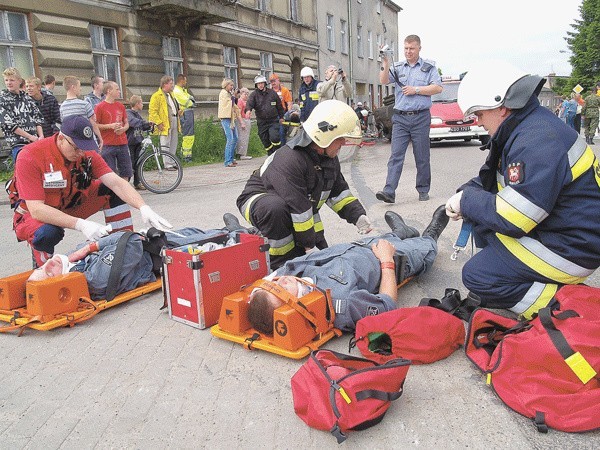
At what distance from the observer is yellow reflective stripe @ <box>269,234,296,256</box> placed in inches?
165

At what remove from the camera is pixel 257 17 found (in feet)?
72.2

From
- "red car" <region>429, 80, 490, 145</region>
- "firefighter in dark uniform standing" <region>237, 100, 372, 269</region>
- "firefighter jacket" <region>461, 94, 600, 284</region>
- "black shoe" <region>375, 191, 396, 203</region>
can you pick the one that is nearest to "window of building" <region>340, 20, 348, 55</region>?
"red car" <region>429, 80, 490, 145</region>

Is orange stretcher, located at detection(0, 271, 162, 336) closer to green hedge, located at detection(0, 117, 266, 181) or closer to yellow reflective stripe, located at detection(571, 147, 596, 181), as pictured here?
yellow reflective stripe, located at detection(571, 147, 596, 181)

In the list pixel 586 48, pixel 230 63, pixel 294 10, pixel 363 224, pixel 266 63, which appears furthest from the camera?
pixel 586 48

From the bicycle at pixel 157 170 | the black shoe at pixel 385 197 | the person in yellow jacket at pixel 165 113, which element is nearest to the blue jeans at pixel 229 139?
the person in yellow jacket at pixel 165 113

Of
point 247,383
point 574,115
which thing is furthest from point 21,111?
point 574,115

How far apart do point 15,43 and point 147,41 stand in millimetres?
4397

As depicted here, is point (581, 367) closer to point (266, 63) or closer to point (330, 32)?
point (266, 63)

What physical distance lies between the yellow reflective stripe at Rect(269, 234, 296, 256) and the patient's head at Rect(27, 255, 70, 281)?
1496 mm

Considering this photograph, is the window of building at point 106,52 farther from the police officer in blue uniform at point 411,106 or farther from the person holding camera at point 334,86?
the police officer in blue uniform at point 411,106

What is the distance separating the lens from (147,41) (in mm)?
16125

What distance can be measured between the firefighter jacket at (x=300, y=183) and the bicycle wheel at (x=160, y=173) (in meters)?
5.43

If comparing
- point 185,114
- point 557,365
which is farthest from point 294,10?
point 557,365

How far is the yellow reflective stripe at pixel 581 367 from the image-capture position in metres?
2.18
